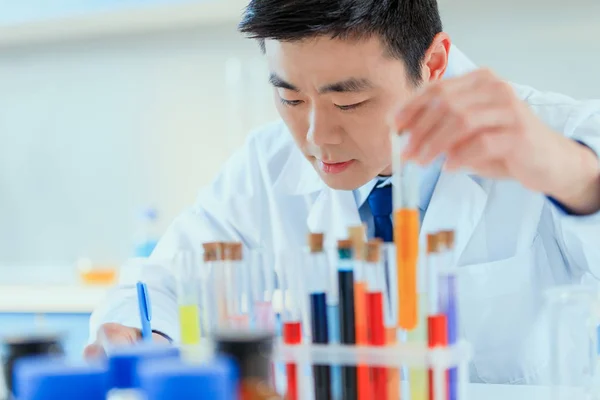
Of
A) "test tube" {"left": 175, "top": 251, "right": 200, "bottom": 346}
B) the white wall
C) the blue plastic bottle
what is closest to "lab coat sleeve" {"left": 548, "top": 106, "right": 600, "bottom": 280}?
"test tube" {"left": 175, "top": 251, "right": 200, "bottom": 346}

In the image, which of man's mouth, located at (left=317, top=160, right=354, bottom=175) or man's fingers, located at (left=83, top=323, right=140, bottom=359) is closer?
man's fingers, located at (left=83, top=323, right=140, bottom=359)

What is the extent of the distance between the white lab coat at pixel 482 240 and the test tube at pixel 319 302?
44 cm

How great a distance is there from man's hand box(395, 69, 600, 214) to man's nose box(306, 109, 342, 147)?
12.4 inches

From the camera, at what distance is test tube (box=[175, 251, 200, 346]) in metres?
0.93

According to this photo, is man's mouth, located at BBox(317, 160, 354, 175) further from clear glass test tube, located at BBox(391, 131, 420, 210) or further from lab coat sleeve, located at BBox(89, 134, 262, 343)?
clear glass test tube, located at BBox(391, 131, 420, 210)

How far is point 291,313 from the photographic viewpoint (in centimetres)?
88

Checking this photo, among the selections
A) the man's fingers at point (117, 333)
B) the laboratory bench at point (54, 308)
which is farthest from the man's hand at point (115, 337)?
the laboratory bench at point (54, 308)

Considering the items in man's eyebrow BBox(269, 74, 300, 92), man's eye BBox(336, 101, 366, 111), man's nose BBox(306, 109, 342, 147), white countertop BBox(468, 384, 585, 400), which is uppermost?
man's eyebrow BBox(269, 74, 300, 92)

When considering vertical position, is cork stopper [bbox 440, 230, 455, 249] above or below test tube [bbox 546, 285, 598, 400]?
above

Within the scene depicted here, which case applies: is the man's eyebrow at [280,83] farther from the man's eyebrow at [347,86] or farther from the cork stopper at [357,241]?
the cork stopper at [357,241]

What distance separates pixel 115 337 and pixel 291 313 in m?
0.43

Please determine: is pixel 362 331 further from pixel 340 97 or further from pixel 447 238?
pixel 340 97

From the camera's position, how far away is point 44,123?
3.43 m

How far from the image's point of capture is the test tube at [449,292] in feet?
2.62
